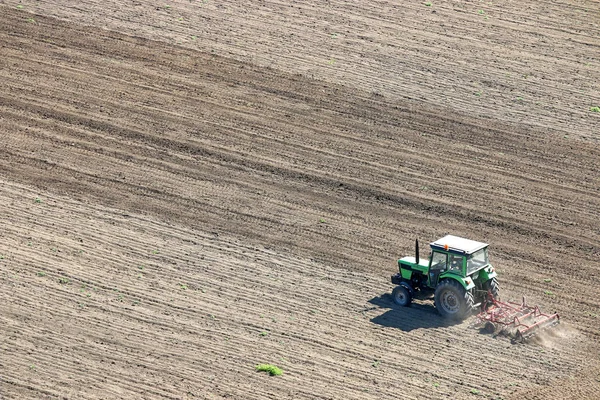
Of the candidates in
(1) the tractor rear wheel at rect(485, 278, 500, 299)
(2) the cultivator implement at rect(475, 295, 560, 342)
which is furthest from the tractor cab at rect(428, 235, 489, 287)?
(2) the cultivator implement at rect(475, 295, 560, 342)

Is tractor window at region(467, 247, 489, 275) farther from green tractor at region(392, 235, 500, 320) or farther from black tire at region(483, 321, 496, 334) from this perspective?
black tire at region(483, 321, 496, 334)

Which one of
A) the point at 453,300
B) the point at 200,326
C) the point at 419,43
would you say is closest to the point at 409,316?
the point at 453,300

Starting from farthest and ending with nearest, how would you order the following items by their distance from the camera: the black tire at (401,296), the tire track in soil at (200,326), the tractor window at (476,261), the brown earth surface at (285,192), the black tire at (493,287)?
1. the black tire at (401,296)
2. the black tire at (493,287)
3. the tractor window at (476,261)
4. the brown earth surface at (285,192)
5. the tire track in soil at (200,326)

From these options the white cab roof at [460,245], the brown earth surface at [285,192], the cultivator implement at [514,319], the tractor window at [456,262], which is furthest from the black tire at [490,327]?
the white cab roof at [460,245]

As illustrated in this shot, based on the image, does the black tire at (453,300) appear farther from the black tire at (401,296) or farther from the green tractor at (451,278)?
the black tire at (401,296)

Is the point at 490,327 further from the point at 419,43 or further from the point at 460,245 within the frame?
the point at 419,43

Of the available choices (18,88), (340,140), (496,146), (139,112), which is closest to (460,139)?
(496,146)
